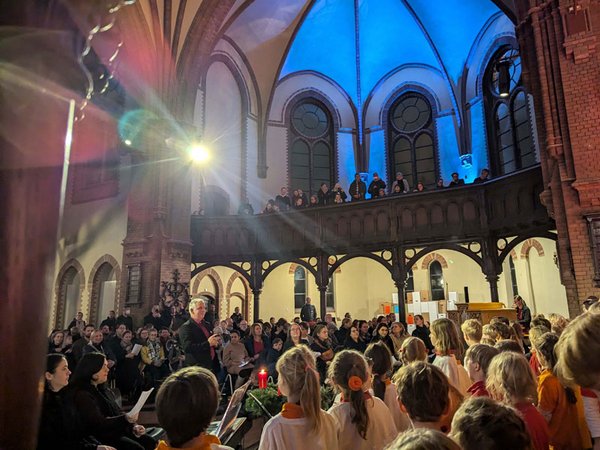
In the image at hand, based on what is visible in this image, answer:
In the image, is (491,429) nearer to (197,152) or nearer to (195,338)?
(195,338)

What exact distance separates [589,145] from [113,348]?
9989mm

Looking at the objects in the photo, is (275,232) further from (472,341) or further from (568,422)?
(568,422)

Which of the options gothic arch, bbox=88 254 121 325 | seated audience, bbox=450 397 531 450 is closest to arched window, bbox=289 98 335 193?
gothic arch, bbox=88 254 121 325

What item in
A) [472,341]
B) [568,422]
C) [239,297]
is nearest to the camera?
[568,422]

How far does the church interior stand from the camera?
10047 millimetres

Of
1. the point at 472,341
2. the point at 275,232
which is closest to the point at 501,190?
the point at 275,232

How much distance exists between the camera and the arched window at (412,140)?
64.7ft

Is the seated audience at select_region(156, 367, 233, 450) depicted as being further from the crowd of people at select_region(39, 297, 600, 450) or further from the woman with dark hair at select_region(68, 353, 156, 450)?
the woman with dark hair at select_region(68, 353, 156, 450)

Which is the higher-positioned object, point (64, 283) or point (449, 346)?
point (64, 283)

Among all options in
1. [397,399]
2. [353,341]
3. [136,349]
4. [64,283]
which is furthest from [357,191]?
[397,399]

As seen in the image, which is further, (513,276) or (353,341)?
(513,276)

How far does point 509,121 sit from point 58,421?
1640 centimetres

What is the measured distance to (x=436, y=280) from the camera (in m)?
19.2

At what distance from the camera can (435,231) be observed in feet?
46.1
